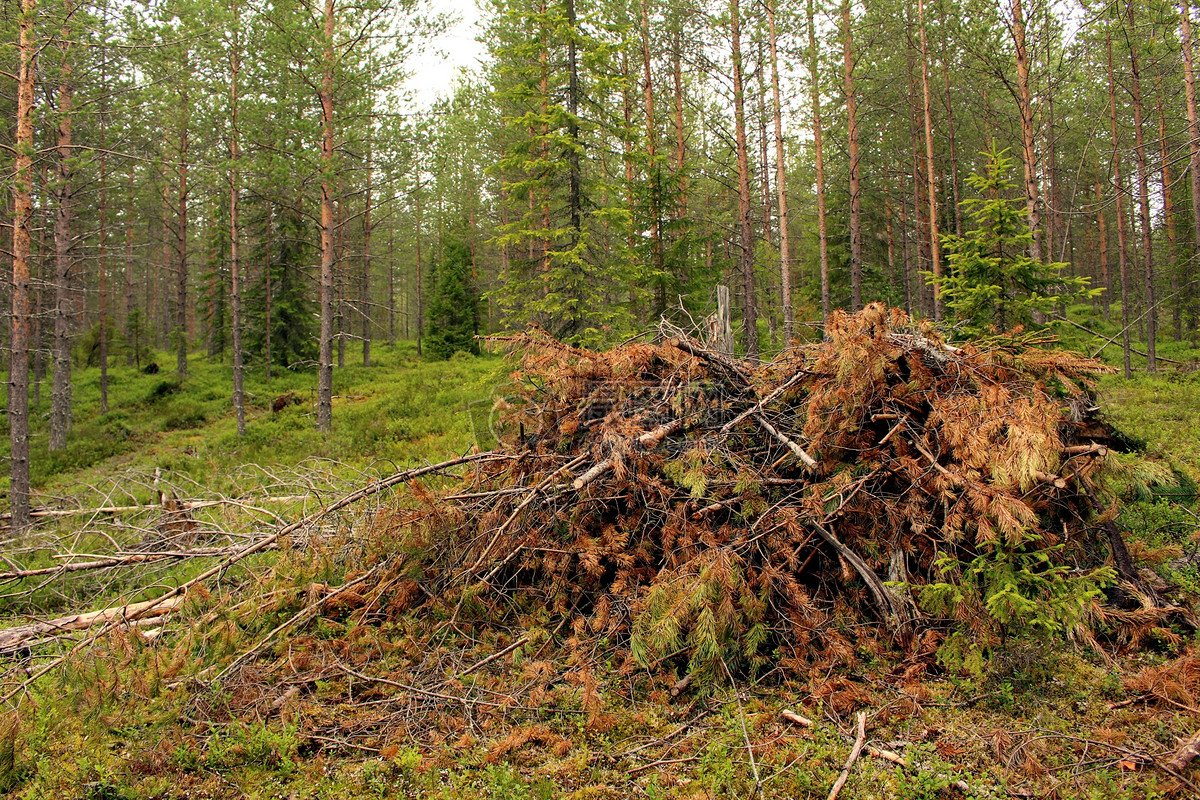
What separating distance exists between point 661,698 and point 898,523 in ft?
6.30

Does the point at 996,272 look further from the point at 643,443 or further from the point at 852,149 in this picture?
the point at 852,149

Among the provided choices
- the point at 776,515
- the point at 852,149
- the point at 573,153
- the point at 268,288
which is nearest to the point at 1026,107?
the point at 852,149

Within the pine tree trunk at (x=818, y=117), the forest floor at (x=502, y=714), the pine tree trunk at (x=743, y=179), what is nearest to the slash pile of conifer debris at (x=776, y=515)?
the forest floor at (x=502, y=714)

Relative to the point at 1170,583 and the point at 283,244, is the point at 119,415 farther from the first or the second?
the point at 1170,583

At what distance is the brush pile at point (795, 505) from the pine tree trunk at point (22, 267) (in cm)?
774

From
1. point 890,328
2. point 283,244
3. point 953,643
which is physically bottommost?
point 953,643

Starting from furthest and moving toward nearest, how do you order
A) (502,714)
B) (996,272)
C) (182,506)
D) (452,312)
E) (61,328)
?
(452,312), (61,328), (996,272), (182,506), (502,714)

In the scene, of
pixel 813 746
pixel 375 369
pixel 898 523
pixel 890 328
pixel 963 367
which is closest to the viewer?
pixel 813 746

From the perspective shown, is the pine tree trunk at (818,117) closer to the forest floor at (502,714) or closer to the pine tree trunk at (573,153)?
the pine tree trunk at (573,153)

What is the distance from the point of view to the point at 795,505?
13.4 feet

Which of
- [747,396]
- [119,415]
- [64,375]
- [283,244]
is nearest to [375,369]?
[283,244]

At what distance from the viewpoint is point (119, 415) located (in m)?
18.2

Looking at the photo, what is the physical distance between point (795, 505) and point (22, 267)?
11368 mm

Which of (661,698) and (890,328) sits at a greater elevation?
(890,328)
